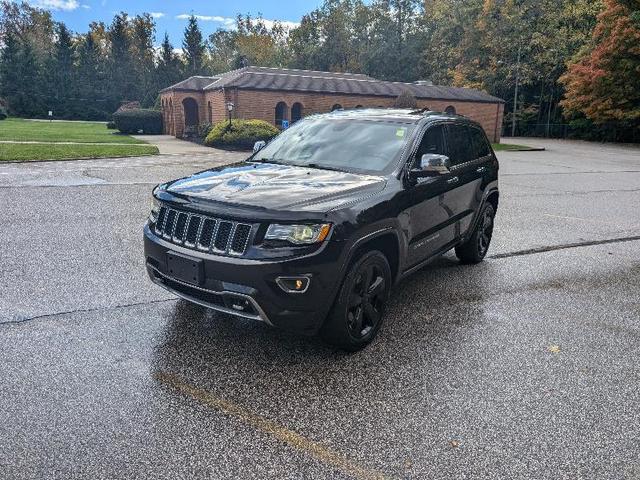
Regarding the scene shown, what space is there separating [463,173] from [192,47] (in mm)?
72892

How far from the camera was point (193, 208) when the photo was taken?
3.62 m

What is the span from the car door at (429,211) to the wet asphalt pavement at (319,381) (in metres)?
0.59

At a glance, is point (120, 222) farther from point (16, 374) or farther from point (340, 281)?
point (340, 281)

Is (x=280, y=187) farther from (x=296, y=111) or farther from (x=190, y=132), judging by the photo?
(x=190, y=132)

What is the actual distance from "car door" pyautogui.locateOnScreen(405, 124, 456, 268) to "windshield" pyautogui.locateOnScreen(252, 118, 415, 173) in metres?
0.27

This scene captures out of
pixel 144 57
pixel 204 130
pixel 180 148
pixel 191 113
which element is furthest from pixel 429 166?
pixel 144 57

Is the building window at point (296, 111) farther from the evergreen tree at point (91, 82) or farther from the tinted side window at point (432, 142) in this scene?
the evergreen tree at point (91, 82)

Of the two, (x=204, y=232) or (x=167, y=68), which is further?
(x=167, y=68)

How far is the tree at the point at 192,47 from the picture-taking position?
7094 cm

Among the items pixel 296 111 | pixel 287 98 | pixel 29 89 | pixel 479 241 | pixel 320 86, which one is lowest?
pixel 479 241

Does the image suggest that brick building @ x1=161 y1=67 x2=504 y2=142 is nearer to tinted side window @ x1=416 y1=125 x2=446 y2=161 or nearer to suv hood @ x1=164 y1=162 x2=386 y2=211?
tinted side window @ x1=416 y1=125 x2=446 y2=161

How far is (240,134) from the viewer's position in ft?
81.5

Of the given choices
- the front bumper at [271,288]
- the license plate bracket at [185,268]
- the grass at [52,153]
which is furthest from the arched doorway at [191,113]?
the front bumper at [271,288]

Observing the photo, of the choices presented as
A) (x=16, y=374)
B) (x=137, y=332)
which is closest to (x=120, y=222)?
(x=137, y=332)
